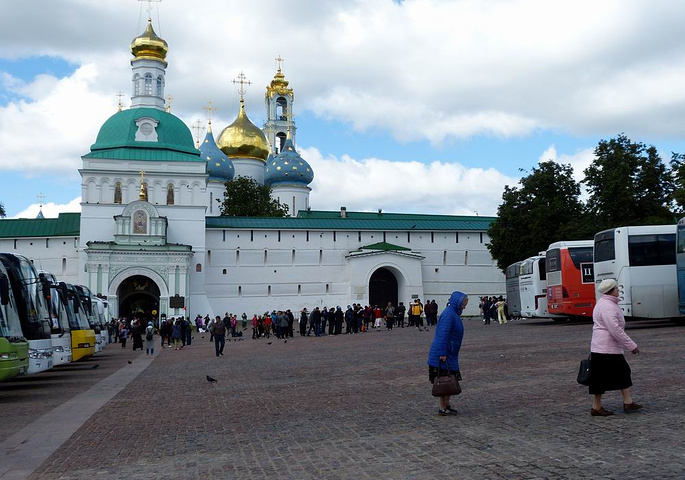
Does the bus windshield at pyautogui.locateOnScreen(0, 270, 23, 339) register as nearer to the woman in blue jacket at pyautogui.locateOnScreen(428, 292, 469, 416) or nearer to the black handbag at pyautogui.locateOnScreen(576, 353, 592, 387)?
the woman in blue jacket at pyautogui.locateOnScreen(428, 292, 469, 416)

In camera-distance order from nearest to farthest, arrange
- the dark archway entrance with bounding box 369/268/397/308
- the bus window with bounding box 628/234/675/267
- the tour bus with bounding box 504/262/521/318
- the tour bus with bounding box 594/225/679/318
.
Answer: the tour bus with bounding box 594/225/679/318 → the bus window with bounding box 628/234/675/267 → the tour bus with bounding box 504/262/521/318 → the dark archway entrance with bounding box 369/268/397/308

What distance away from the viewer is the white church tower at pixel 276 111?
10544 centimetres

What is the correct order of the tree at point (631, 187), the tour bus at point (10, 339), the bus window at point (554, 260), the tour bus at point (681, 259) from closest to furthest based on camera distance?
1. the tour bus at point (10, 339)
2. the tour bus at point (681, 259)
3. the bus window at point (554, 260)
4. the tree at point (631, 187)

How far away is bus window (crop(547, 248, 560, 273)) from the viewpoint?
3238 cm

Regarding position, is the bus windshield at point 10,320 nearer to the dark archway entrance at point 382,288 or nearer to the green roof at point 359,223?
the green roof at point 359,223

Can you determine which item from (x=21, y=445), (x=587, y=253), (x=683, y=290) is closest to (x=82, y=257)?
(x=587, y=253)

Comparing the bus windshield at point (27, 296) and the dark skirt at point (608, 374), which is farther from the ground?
the bus windshield at point (27, 296)

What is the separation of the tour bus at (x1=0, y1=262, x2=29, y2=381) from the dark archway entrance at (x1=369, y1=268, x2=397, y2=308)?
5615 centimetres

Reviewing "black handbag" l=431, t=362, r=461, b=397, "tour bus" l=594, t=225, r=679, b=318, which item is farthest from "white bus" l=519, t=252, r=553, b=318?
"black handbag" l=431, t=362, r=461, b=397

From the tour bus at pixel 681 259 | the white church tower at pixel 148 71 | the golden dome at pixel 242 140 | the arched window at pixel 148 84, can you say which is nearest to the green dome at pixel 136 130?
the white church tower at pixel 148 71

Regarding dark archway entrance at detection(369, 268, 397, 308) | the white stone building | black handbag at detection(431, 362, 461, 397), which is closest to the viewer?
black handbag at detection(431, 362, 461, 397)

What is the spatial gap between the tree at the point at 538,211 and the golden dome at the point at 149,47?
120 feet

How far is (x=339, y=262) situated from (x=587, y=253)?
134ft

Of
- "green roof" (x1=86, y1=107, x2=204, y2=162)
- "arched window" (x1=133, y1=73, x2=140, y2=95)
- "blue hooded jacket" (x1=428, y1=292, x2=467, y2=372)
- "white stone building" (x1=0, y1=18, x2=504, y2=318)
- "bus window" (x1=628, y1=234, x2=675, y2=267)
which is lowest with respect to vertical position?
"blue hooded jacket" (x1=428, y1=292, x2=467, y2=372)
